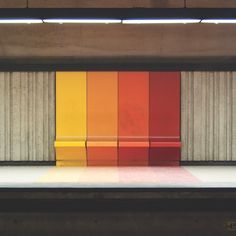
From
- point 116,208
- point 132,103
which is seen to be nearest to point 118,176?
point 116,208

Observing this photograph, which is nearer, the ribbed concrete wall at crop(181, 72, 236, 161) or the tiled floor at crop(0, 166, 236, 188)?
the tiled floor at crop(0, 166, 236, 188)

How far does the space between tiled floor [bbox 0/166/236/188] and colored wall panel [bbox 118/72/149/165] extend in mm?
393

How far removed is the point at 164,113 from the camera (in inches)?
346

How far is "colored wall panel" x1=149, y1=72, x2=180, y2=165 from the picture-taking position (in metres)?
8.74

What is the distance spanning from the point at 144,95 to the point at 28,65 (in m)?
2.65

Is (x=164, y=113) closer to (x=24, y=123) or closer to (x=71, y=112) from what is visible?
(x=71, y=112)

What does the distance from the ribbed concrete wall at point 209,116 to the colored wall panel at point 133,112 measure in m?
0.85

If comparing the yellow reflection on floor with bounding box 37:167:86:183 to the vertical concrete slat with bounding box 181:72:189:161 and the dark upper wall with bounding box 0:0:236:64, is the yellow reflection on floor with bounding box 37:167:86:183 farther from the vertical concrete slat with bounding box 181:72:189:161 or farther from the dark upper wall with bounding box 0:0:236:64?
the dark upper wall with bounding box 0:0:236:64

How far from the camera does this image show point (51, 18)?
581 centimetres

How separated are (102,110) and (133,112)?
2.25ft
